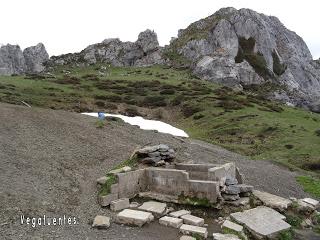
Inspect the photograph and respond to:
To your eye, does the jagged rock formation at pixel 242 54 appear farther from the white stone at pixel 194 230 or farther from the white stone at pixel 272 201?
the white stone at pixel 194 230

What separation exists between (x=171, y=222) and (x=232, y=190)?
5.25m

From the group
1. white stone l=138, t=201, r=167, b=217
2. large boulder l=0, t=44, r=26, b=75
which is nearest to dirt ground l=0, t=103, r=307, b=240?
white stone l=138, t=201, r=167, b=217

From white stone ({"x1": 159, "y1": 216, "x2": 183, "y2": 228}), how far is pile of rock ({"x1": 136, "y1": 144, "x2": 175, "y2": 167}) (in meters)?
6.42

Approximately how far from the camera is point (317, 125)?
65062 mm

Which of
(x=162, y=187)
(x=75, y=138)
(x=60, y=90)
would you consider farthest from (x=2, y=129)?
(x=60, y=90)

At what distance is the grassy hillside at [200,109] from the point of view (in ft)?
163

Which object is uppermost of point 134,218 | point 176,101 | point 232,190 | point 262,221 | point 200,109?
point 176,101

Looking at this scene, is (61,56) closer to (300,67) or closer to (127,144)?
(300,67)

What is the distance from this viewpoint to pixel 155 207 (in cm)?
2206

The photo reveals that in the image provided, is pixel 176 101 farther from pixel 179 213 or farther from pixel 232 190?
pixel 179 213

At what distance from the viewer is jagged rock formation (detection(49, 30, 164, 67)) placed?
543 ft

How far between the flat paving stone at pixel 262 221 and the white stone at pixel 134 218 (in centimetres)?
467

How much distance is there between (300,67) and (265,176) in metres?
153

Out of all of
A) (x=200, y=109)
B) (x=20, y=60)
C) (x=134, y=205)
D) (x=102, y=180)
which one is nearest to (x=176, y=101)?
(x=200, y=109)
